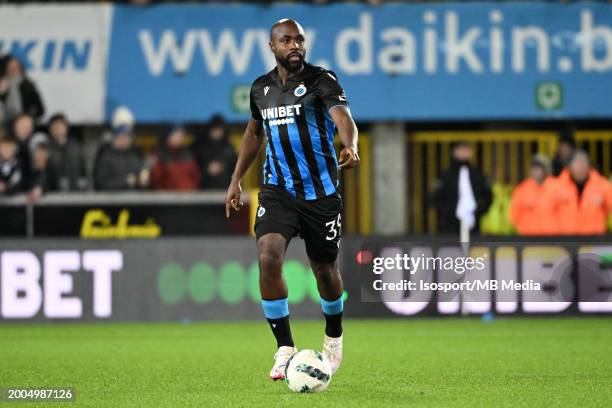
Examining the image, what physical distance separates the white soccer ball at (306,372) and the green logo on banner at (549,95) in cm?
1085

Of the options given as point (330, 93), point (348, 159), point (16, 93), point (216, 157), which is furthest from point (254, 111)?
point (16, 93)

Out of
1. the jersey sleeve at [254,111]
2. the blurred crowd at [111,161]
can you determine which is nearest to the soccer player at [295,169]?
the jersey sleeve at [254,111]

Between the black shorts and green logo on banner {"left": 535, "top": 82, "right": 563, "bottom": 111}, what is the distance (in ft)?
33.6

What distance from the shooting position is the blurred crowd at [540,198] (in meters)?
15.8

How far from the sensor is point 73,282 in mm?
14438

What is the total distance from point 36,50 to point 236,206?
396 inches

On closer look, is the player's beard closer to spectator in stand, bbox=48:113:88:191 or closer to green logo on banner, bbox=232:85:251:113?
spectator in stand, bbox=48:113:88:191

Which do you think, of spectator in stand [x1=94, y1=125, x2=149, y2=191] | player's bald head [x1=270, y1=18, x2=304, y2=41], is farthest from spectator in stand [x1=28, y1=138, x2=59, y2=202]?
player's bald head [x1=270, y1=18, x2=304, y2=41]

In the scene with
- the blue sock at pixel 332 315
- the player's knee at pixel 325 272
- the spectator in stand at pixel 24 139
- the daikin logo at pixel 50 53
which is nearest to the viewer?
the player's knee at pixel 325 272

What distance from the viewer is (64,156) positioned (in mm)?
16438

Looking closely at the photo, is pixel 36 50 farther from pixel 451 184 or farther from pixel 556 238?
pixel 556 238

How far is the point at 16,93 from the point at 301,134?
31.2ft

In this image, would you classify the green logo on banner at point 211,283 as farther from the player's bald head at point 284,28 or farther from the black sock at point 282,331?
the player's bald head at point 284,28

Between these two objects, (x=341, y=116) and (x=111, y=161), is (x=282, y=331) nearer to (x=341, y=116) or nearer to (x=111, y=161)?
(x=341, y=116)
